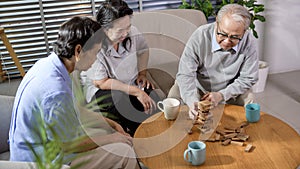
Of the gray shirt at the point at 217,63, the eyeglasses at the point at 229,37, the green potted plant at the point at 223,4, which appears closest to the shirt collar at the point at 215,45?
the gray shirt at the point at 217,63

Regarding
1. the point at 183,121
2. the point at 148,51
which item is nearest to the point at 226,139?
the point at 183,121

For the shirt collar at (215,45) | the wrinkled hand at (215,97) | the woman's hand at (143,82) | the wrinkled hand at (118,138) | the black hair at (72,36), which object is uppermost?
the black hair at (72,36)

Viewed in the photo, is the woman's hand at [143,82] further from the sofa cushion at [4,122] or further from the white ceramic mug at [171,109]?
the sofa cushion at [4,122]

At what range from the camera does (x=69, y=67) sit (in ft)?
5.28

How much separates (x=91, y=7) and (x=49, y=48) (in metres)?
0.52

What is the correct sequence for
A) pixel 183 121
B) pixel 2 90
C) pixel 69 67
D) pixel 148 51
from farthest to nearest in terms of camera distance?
pixel 2 90 → pixel 148 51 → pixel 183 121 → pixel 69 67

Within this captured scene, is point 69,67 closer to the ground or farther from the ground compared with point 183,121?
farther from the ground

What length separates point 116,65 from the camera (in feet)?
7.11

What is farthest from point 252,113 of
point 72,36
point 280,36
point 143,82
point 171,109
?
point 280,36

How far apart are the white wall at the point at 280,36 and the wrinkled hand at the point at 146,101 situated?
1.81m

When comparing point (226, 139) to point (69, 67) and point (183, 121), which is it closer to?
point (183, 121)

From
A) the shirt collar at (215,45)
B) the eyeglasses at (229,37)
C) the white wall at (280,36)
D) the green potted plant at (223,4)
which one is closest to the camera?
the eyeglasses at (229,37)

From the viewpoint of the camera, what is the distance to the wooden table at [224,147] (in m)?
1.46

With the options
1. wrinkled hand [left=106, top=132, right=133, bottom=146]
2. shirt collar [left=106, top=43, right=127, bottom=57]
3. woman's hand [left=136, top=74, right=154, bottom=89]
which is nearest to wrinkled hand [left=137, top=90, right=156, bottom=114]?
woman's hand [left=136, top=74, right=154, bottom=89]
